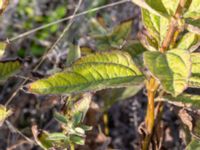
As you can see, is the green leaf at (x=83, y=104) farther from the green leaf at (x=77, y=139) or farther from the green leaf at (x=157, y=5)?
the green leaf at (x=157, y=5)

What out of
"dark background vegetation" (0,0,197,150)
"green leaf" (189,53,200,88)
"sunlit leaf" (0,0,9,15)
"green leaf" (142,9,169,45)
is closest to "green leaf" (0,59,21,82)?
"sunlit leaf" (0,0,9,15)

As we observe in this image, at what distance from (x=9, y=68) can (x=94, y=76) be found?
0.28 meters

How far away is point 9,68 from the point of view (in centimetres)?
127

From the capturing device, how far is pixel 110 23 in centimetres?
196

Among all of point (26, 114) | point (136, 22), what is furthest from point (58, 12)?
point (26, 114)

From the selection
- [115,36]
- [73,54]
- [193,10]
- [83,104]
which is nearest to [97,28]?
[115,36]

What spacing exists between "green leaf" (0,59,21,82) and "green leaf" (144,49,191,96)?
0.38 meters

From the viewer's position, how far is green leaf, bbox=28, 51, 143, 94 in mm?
1053

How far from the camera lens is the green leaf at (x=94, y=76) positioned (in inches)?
41.4

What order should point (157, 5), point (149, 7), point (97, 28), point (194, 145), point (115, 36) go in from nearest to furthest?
point (149, 7) → point (157, 5) → point (194, 145) → point (115, 36) → point (97, 28)

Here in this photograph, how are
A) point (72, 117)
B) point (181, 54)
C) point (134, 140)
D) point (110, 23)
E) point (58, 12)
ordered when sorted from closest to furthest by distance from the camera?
1. point (181, 54)
2. point (72, 117)
3. point (110, 23)
4. point (134, 140)
5. point (58, 12)

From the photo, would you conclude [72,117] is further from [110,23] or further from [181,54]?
[110,23]

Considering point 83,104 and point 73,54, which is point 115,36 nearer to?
point 73,54

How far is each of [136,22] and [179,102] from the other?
4.47 ft
